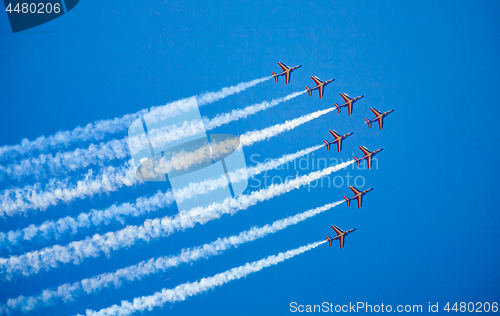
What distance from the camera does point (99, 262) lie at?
1019 inches

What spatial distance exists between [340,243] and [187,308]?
1349 centimetres

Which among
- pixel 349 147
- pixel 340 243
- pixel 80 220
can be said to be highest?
pixel 349 147

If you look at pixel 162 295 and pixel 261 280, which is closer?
pixel 162 295

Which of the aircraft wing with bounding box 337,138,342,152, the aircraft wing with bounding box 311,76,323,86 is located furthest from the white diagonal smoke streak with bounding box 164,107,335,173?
the aircraft wing with bounding box 337,138,342,152

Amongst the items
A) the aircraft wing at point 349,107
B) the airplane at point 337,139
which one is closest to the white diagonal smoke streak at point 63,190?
the airplane at point 337,139

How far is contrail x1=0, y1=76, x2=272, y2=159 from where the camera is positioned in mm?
24719

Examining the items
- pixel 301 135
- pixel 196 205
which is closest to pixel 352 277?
pixel 301 135

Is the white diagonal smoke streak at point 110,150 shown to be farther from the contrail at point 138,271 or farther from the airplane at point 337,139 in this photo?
the contrail at point 138,271

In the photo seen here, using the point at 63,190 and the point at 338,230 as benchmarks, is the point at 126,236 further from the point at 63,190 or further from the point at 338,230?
the point at 338,230

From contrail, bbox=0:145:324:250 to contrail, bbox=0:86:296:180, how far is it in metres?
3.61

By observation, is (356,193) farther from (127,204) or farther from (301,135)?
(127,204)

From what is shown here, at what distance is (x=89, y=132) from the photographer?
997 inches

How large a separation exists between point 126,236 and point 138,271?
2.79 m

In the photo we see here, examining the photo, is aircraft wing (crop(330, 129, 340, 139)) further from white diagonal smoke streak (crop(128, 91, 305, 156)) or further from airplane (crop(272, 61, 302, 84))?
white diagonal smoke streak (crop(128, 91, 305, 156))
